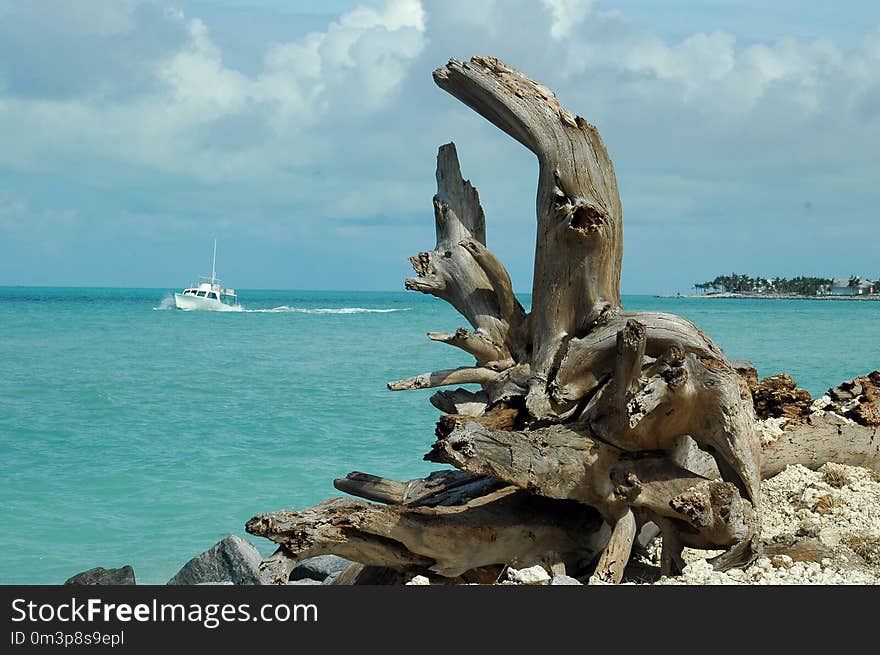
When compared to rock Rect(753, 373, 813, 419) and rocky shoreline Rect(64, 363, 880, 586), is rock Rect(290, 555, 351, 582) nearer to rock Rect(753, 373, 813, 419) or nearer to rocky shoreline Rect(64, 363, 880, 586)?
rocky shoreline Rect(64, 363, 880, 586)

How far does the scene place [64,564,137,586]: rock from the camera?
7.49 meters

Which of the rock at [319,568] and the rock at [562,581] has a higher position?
the rock at [562,581]

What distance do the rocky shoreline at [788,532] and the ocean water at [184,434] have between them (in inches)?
55.1

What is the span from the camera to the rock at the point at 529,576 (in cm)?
455

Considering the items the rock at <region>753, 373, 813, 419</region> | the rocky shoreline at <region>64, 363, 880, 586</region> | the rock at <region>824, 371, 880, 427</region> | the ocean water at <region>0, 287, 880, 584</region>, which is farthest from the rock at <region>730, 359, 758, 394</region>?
the ocean water at <region>0, 287, 880, 584</region>

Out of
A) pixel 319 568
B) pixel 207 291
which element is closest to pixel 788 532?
pixel 319 568

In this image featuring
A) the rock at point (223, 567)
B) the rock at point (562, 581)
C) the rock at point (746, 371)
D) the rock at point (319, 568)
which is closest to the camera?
the rock at point (562, 581)

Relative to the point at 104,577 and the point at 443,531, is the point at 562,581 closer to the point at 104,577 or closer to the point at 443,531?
the point at 443,531

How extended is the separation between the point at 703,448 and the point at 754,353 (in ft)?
76.0

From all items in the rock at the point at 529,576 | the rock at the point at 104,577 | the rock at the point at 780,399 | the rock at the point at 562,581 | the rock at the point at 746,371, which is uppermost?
the rock at the point at 746,371

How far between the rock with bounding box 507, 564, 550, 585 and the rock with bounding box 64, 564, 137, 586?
14.5ft

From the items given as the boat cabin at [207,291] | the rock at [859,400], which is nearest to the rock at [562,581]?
the rock at [859,400]

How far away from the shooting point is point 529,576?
181 inches

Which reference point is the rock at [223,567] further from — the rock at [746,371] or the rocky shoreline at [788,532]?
the rock at [746,371]
